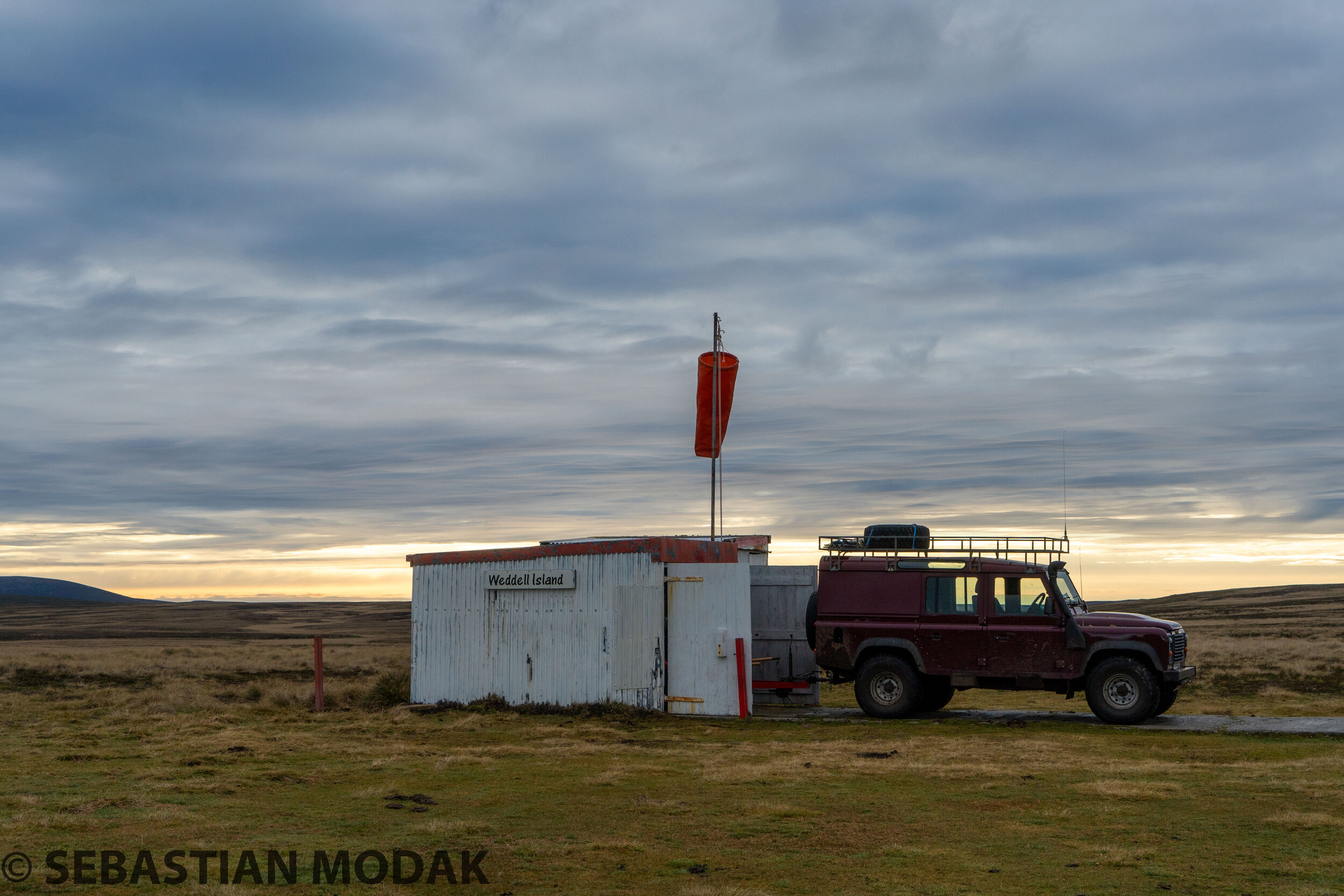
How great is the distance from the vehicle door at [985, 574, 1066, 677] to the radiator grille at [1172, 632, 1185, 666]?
1.67 m

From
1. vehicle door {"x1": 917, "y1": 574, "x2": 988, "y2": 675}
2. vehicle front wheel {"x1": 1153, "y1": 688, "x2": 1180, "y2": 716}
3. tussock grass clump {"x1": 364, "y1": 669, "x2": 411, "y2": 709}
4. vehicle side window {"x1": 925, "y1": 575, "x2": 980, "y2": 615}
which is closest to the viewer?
vehicle front wheel {"x1": 1153, "y1": 688, "x2": 1180, "y2": 716}

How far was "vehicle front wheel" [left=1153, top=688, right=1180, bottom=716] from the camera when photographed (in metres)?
18.3

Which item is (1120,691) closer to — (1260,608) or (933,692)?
(933,692)

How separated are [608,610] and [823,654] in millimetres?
3819

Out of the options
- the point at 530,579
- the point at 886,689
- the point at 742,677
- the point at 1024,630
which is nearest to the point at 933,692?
the point at 886,689

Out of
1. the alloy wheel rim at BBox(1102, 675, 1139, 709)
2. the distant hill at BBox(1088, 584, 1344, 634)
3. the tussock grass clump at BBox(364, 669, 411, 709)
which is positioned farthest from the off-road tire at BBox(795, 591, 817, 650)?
the distant hill at BBox(1088, 584, 1344, 634)

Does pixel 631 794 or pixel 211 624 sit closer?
pixel 631 794

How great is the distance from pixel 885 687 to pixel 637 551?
4.87 metres

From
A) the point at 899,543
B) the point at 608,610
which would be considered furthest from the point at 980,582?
the point at 608,610

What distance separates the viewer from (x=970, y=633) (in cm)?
1883

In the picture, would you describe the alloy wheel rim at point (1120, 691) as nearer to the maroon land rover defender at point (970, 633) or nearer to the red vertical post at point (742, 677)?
the maroon land rover defender at point (970, 633)

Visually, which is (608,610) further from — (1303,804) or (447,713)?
(1303,804)

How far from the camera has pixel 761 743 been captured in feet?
53.6

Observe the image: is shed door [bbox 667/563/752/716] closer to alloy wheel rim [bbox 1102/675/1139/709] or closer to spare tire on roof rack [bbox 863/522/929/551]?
spare tire on roof rack [bbox 863/522/929/551]
